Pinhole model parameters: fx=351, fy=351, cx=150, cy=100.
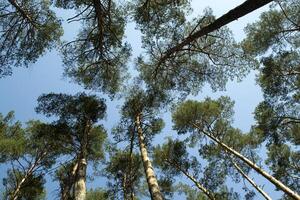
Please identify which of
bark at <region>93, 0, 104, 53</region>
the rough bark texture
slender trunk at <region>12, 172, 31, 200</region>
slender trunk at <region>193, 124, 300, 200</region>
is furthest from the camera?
slender trunk at <region>12, 172, 31, 200</region>

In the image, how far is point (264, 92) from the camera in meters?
14.1

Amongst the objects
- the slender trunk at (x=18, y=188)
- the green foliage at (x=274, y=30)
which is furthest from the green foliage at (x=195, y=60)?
the slender trunk at (x=18, y=188)

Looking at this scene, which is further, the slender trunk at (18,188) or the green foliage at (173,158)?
the green foliage at (173,158)

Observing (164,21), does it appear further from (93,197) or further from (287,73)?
(93,197)

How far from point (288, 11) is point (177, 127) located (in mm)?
7749

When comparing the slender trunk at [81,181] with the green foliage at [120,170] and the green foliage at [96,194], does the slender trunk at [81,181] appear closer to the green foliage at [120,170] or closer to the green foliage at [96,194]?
the green foliage at [120,170]

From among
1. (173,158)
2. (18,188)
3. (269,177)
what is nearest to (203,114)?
(173,158)

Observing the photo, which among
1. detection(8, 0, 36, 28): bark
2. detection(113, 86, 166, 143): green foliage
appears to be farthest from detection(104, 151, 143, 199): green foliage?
detection(8, 0, 36, 28): bark

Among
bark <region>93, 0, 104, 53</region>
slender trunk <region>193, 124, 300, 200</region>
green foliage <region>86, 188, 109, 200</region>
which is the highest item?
green foliage <region>86, 188, 109, 200</region>

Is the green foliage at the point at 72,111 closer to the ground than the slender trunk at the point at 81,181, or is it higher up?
higher up

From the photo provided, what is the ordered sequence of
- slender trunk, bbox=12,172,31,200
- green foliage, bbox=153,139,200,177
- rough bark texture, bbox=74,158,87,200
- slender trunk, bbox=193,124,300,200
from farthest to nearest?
green foliage, bbox=153,139,200,177, slender trunk, bbox=12,172,31,200, slender trunk, bbox=193,124,300,200, rough bark texture, bbox=74,158,87,200

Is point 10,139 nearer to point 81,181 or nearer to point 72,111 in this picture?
point 72,111

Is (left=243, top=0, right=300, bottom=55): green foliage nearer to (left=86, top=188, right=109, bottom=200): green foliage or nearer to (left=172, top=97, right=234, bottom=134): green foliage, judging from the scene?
(left=172, top=97, right=234, bottom=134): green foliage

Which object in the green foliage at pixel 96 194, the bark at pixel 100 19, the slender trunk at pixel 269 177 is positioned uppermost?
the green foliage at pixel 96 194
